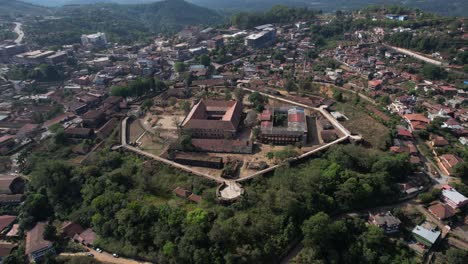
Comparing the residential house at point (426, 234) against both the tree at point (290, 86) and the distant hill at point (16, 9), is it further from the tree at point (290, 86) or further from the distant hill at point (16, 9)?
the distant hill at point (16, 9)

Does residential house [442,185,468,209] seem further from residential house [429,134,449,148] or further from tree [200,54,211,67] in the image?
tree [200,54,211,67]

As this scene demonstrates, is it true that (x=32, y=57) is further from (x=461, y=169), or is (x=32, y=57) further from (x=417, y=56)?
(x=417, y=56)

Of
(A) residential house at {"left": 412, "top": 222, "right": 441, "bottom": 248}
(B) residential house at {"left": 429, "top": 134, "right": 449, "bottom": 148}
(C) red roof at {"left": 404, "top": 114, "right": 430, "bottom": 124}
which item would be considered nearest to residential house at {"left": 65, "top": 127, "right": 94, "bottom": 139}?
(A) residential house at {"left": 412, "top": 222, "right": 441, "bottom": 248}

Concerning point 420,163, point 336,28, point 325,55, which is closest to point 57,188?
point 420,163

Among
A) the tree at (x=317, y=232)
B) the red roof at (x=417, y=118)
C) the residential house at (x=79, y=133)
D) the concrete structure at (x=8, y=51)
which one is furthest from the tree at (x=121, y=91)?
the red roof at (x=417, y=118)

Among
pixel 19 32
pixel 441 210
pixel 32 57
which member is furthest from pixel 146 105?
pixel 19 32

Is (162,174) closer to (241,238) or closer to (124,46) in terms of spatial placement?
(241,238)
